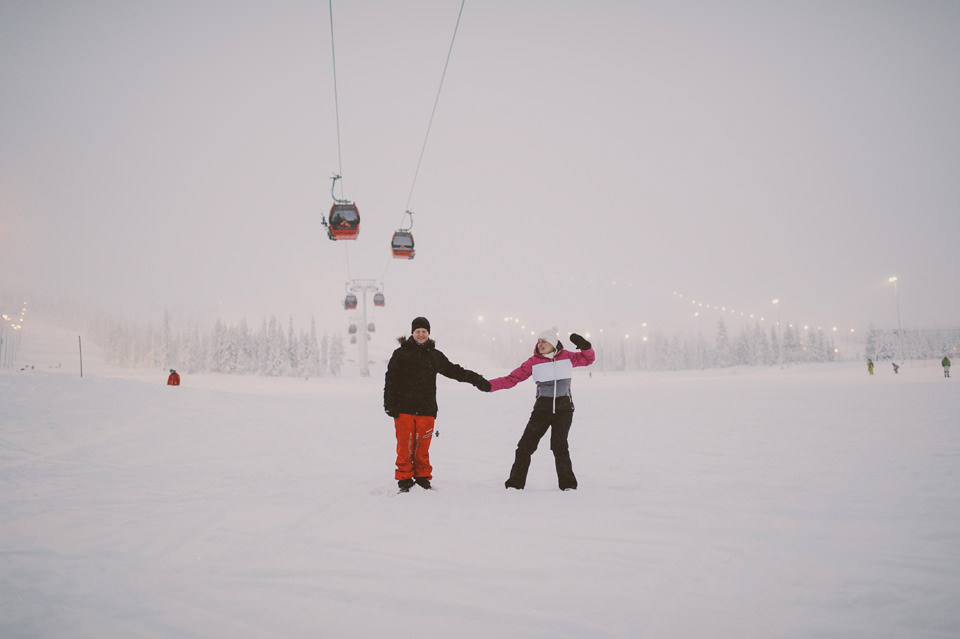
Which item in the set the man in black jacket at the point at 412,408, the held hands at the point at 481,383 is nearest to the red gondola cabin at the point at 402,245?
the held hands at the point at 481,383

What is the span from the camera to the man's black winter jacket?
18.5 ft

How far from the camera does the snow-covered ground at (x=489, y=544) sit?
2.61m

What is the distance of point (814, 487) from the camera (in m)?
5.30

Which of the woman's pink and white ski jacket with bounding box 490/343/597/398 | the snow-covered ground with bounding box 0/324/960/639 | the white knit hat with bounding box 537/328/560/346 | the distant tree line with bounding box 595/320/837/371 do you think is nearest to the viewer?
the snow-covered ground with bounding box 0/324/960/639

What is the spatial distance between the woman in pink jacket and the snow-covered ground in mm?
346

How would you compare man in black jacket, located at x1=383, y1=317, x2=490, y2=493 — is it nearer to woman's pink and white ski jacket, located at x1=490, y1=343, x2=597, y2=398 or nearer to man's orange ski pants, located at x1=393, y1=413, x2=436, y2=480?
man's orange ski pants, located at x1=393, y1=413, x2=436, y2=480

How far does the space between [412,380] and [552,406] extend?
1810mm

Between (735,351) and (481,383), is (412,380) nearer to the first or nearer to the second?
(481,383)

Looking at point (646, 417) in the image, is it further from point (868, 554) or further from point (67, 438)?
point (67, 438)

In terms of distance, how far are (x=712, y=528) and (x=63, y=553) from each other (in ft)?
17.6

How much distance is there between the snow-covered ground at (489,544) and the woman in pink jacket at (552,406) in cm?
35

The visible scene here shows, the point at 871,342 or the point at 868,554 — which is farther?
the point at 871,342

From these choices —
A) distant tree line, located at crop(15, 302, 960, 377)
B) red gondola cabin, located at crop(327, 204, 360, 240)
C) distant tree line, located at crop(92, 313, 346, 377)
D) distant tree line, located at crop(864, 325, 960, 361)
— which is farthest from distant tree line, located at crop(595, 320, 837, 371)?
red gondola cabin, located at crop(327, 204, 360, 240)

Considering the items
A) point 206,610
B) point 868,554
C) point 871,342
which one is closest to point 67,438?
point 206,610
